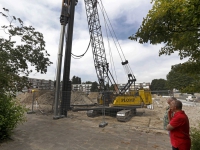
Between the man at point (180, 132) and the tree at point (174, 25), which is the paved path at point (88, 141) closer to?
the man at point (180, 132)

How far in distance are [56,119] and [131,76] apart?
992cm

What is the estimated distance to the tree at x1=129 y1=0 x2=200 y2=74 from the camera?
199cm

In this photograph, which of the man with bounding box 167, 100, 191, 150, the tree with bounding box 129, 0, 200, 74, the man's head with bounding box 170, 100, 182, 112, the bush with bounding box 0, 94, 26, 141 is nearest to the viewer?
the tree with bounding box 129, 0, 200, 74

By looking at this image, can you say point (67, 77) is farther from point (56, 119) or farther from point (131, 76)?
point (131, 76)

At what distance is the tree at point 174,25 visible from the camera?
1985mm

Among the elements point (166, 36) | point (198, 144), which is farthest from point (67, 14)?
point (198, 144)

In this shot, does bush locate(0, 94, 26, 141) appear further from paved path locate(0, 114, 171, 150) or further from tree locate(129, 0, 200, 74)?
tree locate(129, 0, 200, 74)

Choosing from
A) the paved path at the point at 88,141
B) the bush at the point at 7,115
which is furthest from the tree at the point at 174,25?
the bush at the point at 7,115

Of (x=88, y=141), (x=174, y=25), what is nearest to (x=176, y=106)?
(x=174, y=25)

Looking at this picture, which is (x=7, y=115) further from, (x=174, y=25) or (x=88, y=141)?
Result: (x=174, y=25)

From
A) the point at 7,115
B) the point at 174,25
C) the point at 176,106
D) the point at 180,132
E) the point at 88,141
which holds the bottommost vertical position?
the point at 88,141

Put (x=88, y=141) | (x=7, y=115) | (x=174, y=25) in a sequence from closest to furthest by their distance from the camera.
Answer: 1. (x=174, y=25)
2. (x=7, y=115)
3. (x=88, y=141)

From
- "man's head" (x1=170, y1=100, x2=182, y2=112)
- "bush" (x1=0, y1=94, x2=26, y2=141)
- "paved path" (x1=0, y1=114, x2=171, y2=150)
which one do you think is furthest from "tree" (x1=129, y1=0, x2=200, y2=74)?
"bush" (x1=0, y1=94, x2=26, y2=141)

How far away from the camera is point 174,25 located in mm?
2455
